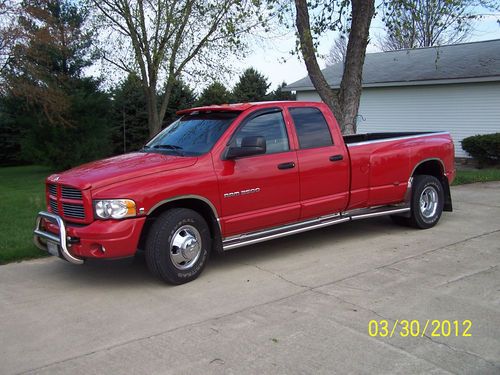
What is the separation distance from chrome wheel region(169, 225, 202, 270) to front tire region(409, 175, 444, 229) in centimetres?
367

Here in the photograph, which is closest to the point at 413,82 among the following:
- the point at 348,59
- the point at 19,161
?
the point at 348,59

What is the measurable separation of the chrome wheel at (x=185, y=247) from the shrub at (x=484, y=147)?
15.0m

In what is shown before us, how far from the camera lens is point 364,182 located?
7207 mm

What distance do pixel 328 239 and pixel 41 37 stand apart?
511 inches

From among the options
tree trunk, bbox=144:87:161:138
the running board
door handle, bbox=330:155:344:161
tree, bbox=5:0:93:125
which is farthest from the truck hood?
tree trunk, bbox=144:87:161:138

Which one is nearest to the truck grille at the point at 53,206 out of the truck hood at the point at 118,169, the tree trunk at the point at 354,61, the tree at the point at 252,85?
the truck hood at the point at 118,169

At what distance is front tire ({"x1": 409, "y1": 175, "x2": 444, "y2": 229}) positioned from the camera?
7.85 metres

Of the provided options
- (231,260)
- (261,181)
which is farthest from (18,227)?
(261,181)

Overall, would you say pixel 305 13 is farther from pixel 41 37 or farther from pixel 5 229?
pixel 41 37

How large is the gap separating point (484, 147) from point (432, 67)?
4.95 metres

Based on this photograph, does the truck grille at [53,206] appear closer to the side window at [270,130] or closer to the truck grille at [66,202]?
the truck grille at [66,202]

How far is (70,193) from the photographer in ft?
18.1

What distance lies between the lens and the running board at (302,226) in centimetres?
604
